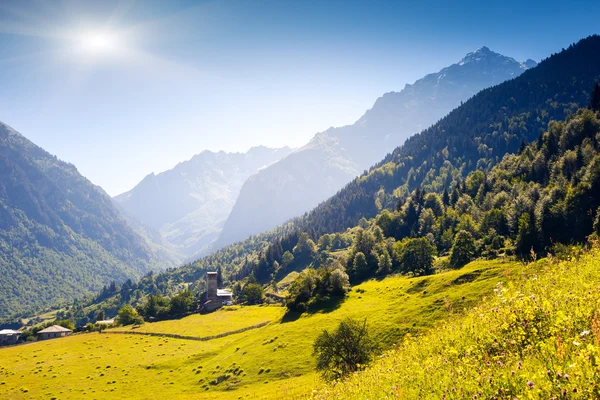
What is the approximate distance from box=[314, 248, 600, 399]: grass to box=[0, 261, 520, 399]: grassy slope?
105 ft

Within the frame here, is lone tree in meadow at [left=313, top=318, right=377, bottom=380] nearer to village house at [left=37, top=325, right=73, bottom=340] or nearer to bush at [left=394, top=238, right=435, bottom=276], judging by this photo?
bush at [left=394, top=238, right=435, bottom=276]

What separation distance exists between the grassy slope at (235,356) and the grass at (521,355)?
31947mm

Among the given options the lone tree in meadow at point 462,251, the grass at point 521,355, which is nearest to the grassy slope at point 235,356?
A: the lone tree in meadow at point 462,251

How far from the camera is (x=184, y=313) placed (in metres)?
153

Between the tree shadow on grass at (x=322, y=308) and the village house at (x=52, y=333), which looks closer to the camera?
the tree shadow on grass at (x=322, y=308)

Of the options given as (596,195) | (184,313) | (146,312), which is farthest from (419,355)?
(146,312)

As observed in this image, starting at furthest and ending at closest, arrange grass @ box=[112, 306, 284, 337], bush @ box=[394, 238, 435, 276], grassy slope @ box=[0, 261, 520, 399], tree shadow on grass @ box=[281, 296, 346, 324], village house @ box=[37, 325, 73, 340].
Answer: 1. village house @ box=[37, 325, 73, 340]
2. grass @ box=[112, 306, 284, 337]
3. bush @ box=[394, 238, 435, 276]
4. tree shadow on grass @ box=[281, 296, 346, 324]
5. grassy slope @ box=[0, 261, 520, 399]

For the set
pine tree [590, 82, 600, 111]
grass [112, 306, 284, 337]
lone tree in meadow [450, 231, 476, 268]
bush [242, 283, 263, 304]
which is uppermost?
pine tree [590, 82, 600, 111]

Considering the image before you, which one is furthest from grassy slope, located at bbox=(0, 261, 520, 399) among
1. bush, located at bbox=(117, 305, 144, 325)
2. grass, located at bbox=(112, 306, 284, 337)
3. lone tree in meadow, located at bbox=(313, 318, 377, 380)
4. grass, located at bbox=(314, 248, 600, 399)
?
bush, located at bbox=(117, 305, 144, 325)

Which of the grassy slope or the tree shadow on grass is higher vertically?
the grassy slope

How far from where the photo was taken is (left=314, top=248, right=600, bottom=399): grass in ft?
27.2

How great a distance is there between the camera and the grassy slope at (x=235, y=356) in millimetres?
58500

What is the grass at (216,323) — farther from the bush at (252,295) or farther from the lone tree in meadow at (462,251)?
the lone tree in meadow at (462,251)

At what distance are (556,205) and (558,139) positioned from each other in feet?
266
